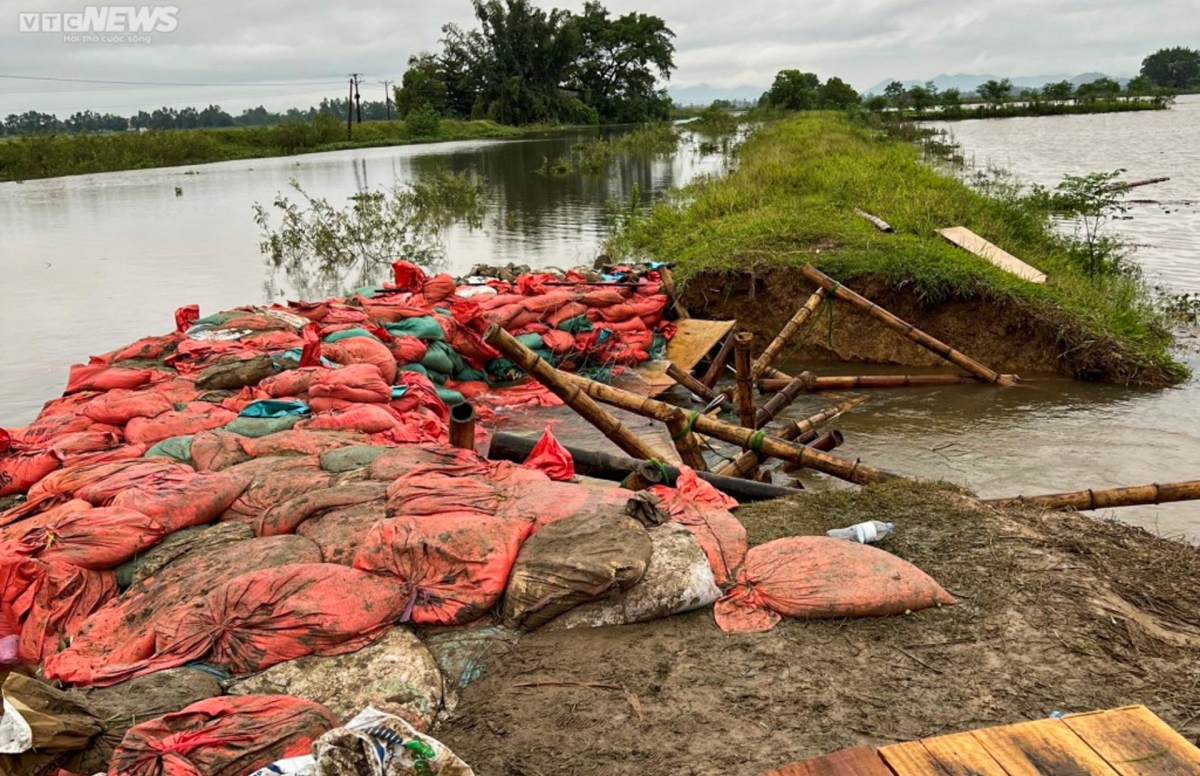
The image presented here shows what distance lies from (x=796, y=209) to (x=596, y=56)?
172ft

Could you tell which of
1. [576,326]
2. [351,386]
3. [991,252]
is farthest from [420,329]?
[991,252]

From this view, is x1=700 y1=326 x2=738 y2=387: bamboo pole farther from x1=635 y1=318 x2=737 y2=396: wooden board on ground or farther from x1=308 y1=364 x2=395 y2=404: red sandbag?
x1=308 y1=364 x2=395 y2=404: red sandbag

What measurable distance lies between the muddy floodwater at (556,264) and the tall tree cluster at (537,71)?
24824mm

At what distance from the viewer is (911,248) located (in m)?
8.08

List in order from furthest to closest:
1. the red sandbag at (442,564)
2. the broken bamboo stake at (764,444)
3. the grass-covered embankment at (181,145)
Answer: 1. the grass-covered embankment at (181,145)
2. the broken bamboo stake at (764,444)
3. the red sandbag at (442,564)

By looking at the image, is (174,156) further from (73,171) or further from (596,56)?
(596,56)

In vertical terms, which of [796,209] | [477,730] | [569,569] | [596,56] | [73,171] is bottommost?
[477,730]

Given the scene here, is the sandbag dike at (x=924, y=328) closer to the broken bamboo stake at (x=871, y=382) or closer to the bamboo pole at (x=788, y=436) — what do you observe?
the broken bamboo stake at (x=871, y=382)

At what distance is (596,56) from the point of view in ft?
193

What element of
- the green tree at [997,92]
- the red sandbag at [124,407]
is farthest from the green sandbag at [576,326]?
the green tree at [997,92]

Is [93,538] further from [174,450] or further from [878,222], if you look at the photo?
[878,222]

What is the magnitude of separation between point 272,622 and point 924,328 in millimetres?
6513

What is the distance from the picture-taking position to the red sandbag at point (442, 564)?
2.96 metres

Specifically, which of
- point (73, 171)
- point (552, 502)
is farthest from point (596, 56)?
point (552, 502)
